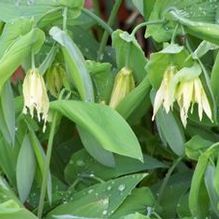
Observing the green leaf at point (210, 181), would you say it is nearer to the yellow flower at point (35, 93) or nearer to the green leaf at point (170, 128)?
the green leaf at point (170, 128)

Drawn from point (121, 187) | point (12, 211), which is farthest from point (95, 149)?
point (12, 211)

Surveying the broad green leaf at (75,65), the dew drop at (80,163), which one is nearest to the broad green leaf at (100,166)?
the dew drop at (80,163)

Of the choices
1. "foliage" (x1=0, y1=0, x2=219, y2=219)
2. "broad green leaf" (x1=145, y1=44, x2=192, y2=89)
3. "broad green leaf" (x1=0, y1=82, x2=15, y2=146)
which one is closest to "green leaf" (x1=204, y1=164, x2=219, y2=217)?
"foliage" (x1=0, y1=0, x2=219, y2=219)

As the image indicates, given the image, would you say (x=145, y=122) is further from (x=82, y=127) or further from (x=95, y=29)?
(x=95, y=29)

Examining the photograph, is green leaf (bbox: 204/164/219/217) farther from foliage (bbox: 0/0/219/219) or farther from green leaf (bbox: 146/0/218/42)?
green leaf (bbox: 146/0/218/42)

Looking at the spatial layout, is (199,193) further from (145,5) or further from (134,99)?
(145,5)

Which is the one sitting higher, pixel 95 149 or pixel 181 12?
pixel 181 12

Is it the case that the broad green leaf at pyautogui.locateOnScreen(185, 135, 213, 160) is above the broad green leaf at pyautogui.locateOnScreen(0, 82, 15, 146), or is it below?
below
